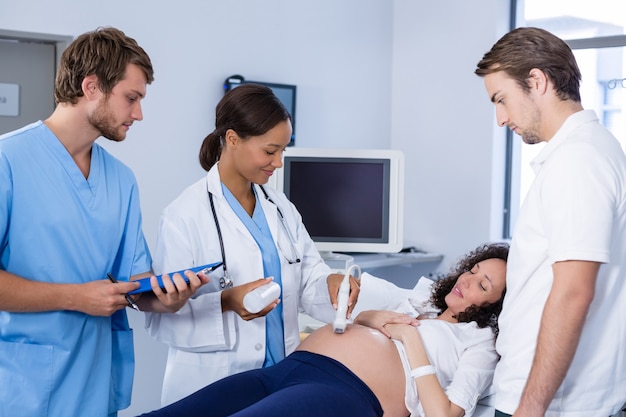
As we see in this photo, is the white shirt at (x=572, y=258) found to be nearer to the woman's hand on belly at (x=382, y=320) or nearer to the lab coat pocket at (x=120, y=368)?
the woman's hand on belly at (x=382, y=320)

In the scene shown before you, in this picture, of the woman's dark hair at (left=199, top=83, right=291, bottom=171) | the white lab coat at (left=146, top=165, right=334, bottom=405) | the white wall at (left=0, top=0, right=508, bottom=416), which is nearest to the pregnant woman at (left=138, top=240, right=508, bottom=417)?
the white lab coat at (left=146, top=165, right=334, bottom=405)

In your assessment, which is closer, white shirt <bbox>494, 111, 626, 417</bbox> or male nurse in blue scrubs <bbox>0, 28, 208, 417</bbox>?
white shirt <bbox>494, 111, 626, 417</bbox>

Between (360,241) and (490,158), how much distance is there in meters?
1.20

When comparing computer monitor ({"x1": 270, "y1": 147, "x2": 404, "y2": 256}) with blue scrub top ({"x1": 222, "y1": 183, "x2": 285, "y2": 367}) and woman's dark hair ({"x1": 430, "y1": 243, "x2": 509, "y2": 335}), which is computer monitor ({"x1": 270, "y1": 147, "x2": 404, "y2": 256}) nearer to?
woman's dark hair ({"x1": 430, "y1": 243, "x2": 509, "y2": 335})

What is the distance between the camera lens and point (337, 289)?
1.99 metres

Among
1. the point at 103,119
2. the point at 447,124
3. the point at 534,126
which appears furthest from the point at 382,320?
the point at 447,124

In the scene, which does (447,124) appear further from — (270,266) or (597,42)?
(270,266)

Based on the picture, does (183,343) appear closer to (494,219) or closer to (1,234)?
(1,234)

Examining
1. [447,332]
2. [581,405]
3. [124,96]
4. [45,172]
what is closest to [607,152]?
[581,405]

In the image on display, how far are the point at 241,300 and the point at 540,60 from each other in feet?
2.74

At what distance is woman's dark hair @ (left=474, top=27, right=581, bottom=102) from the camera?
138cm

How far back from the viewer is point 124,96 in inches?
63.4

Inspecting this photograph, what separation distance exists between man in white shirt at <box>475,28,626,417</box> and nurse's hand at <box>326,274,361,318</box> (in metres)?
0.52

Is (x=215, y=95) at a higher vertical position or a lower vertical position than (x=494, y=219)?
higher
